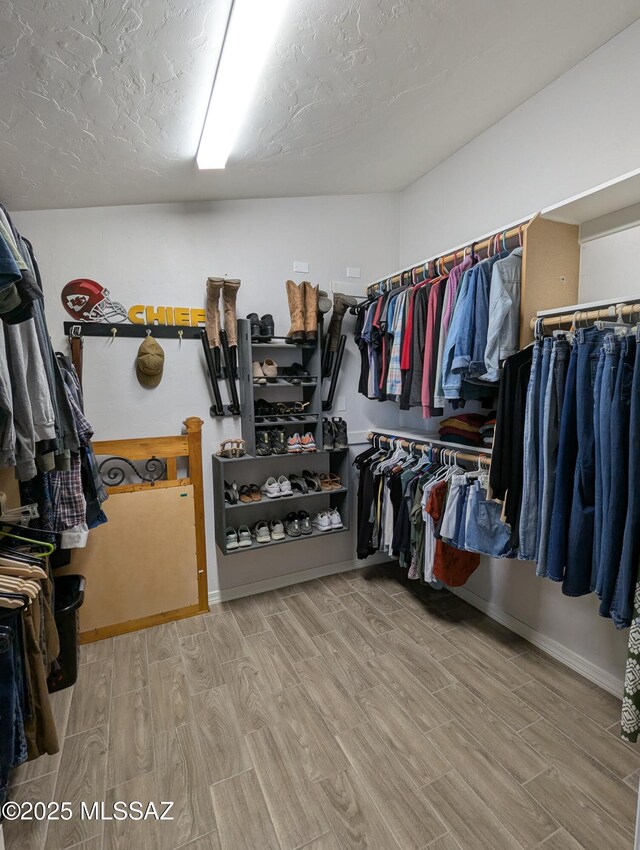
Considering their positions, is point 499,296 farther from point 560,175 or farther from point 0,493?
point 0,493

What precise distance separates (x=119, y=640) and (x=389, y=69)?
3.10 metres

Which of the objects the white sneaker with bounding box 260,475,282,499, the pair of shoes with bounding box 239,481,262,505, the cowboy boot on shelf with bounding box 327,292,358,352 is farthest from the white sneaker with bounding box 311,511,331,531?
the cowboy boot on shelf with bounding box 327,292,358,352

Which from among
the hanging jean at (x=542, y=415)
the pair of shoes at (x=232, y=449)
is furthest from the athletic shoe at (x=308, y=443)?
the hanging jean at (x=542, y=415)

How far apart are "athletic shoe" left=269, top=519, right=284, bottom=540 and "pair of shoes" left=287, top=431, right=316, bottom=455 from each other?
506 mm

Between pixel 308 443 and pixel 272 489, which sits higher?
pixel 308 443

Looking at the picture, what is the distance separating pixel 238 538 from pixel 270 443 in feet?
2.09

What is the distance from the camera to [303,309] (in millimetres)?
2572

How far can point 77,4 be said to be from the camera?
1.00 m

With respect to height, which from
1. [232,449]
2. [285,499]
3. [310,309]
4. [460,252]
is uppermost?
[460,252]

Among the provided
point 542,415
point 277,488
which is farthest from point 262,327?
point 542,415

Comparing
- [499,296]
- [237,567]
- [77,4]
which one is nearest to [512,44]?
[499,296]

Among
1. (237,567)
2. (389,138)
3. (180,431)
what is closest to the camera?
(389,138)

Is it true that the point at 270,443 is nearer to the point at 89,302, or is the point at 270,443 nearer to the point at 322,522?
the point at 322,522

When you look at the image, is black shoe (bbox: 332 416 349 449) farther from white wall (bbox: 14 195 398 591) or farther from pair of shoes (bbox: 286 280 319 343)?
pair of shoes (bbox: 286 280 319 343)
